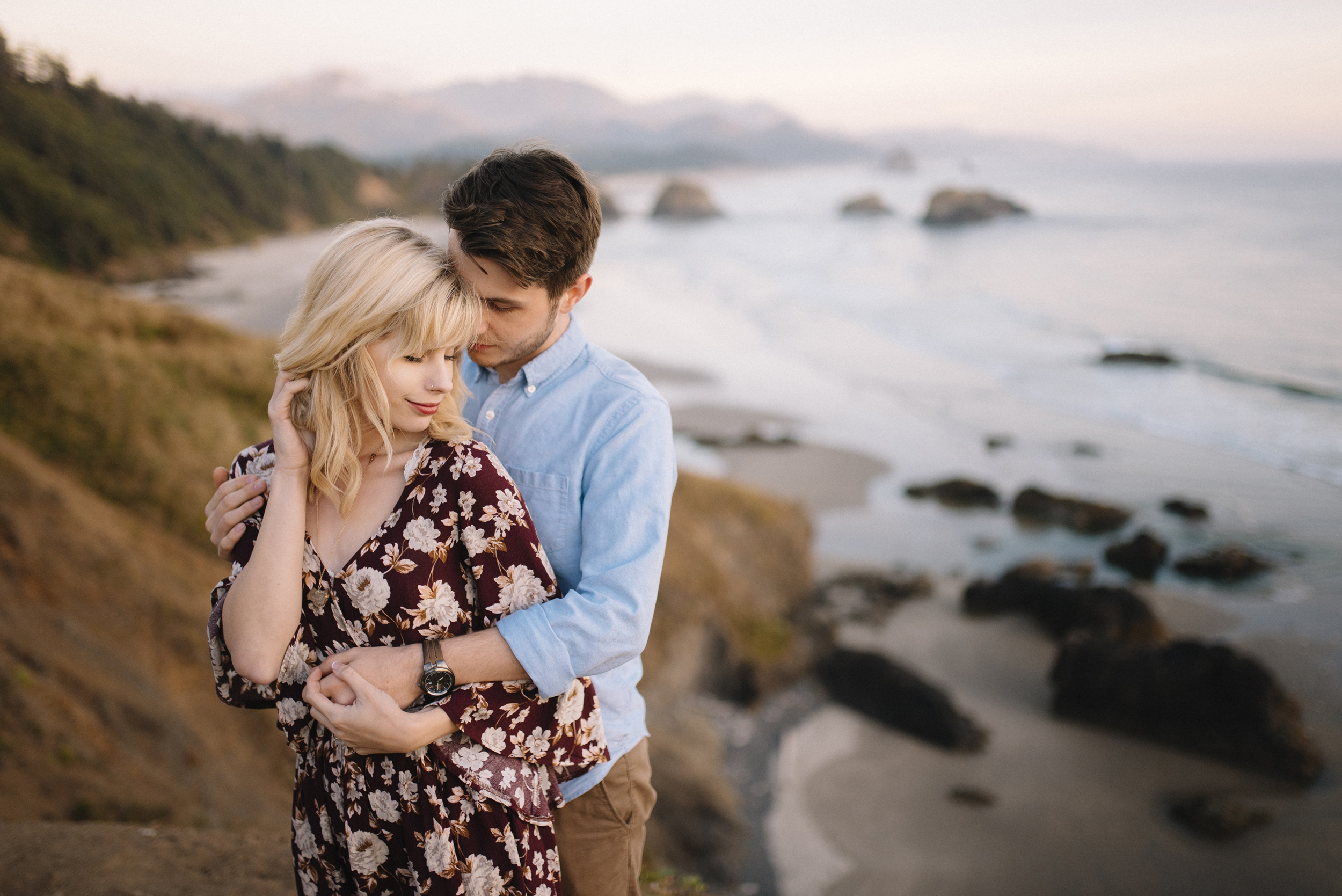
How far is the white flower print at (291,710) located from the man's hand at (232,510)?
0.46m

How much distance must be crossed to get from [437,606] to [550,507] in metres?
0.47

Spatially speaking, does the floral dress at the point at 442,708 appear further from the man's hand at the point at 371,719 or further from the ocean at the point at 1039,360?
→ the ocean at the point at 1039,360

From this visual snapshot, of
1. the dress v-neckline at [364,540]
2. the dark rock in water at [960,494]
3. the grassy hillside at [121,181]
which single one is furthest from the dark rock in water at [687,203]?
the dress v-neckline at [364,540]

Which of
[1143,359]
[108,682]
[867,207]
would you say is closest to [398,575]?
[108,682]

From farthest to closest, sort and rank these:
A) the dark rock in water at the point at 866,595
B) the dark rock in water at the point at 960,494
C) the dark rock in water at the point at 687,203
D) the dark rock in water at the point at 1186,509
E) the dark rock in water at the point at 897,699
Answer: the dark rock in water at the point at 687,203
the dark rock in water at the point at 960,494
the dark rock in water at the point at 1186,509
the dark rock in water at the point at 866,595
the dark rock in water at the point at 897,699

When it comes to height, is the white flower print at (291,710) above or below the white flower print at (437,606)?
below

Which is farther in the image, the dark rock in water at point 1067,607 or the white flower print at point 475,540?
the dark rock in water at point 1067,607

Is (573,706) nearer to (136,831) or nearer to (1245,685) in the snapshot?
(136,831)

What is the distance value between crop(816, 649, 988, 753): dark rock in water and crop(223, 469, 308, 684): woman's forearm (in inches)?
433

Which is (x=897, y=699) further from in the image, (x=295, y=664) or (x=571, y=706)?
(x=295, y=664)

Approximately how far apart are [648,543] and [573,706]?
Result: 20.6 inches

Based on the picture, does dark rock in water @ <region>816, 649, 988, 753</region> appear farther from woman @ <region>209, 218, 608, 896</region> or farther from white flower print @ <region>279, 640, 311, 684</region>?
white flower print @ <region>279, 640, 311, 684</region>

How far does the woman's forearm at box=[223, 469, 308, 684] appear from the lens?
208cm

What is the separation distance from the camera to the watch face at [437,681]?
6.72 ft
